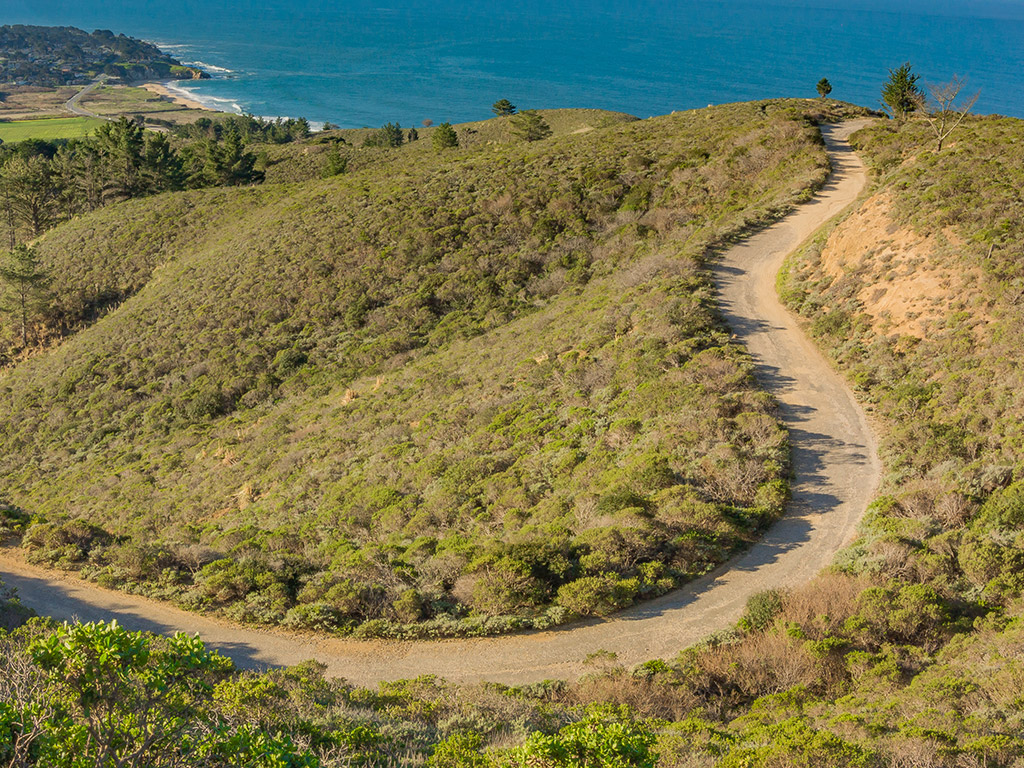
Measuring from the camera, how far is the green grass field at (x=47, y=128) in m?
117

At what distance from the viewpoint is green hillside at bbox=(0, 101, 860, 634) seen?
13547 millimetres

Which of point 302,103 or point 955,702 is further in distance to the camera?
point 302,103

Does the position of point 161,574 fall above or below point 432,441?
below

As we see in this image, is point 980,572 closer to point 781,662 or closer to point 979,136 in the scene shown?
point 781,662

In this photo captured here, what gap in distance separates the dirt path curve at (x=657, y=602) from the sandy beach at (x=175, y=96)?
551ft

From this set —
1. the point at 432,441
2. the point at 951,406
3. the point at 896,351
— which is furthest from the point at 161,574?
the point at 896,351

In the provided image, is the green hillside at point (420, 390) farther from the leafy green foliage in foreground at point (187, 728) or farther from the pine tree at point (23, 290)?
the leafy green foliage in foreground at point (187, 728)

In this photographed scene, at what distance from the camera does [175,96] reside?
564ft

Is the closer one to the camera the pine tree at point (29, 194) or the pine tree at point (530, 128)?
the pine tree at point (29, 194)

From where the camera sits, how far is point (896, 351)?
62.4ft

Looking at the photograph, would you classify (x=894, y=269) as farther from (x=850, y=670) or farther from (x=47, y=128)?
(x=47, y=128)

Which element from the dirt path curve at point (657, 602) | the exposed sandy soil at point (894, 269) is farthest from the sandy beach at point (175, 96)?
the dirt path curve at point (657, 602)

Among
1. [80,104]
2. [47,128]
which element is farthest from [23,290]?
[80,104]

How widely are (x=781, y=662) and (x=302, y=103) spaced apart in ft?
586
